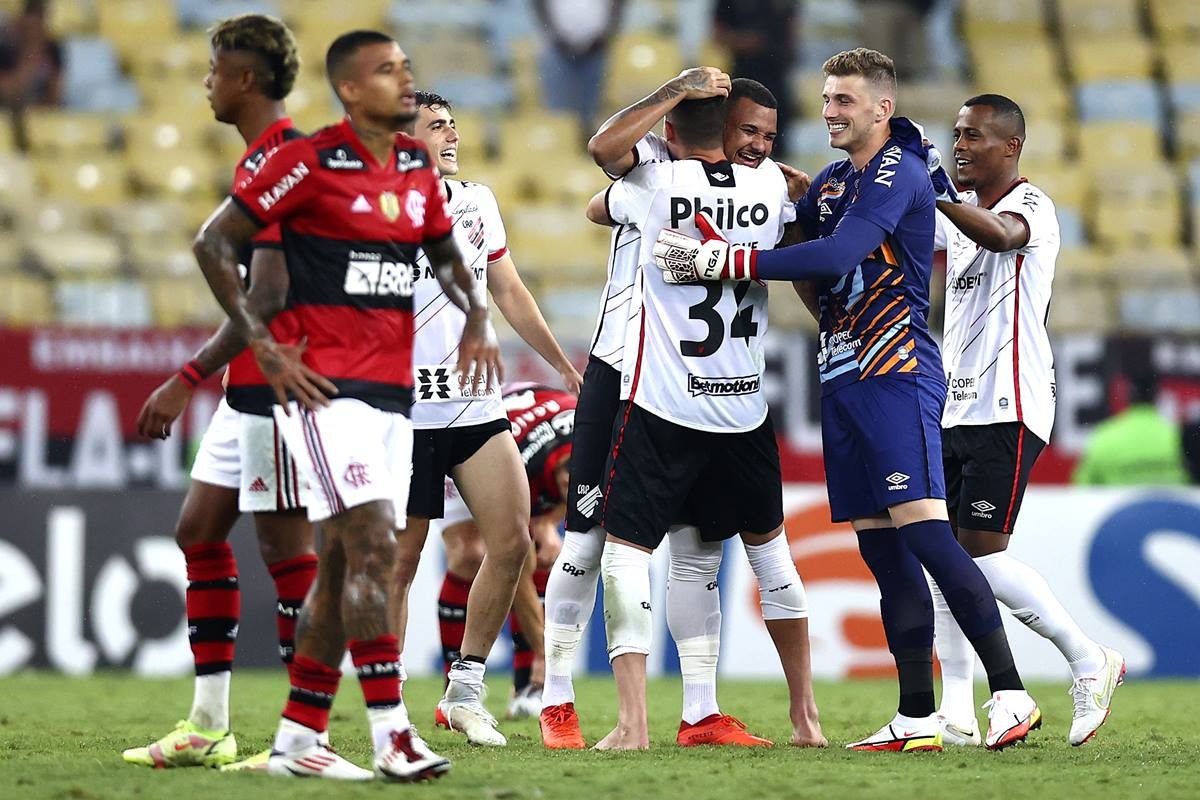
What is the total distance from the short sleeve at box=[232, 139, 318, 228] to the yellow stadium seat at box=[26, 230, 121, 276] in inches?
319

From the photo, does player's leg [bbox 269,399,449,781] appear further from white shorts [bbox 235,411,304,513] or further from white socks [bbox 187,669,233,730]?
white socks [bbox 187,669,233,730]

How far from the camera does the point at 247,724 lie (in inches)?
275

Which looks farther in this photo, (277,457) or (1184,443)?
(1184,443)

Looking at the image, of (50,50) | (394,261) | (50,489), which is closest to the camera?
(394,261)

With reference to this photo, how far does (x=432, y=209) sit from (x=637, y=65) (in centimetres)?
1110

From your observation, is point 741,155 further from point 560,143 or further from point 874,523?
point 560,143

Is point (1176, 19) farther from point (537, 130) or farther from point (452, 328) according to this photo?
point (452, 328)

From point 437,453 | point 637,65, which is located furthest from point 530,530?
point 637,65

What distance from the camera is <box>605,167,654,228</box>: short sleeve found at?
19.9 feet

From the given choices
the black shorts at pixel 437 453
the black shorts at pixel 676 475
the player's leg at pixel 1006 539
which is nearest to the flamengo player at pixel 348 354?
the black shorts at pixel 676 475

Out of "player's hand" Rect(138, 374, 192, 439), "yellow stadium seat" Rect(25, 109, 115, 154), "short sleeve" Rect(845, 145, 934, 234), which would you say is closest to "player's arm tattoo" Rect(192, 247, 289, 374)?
"player's hand" Rect(138, 374, 192, 439)

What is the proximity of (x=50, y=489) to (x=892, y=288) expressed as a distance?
5.95 m

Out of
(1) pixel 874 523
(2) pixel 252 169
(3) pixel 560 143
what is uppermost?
(3) pixel 560 143

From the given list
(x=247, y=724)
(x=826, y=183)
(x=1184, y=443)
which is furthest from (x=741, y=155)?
(x=1184, y=443)
